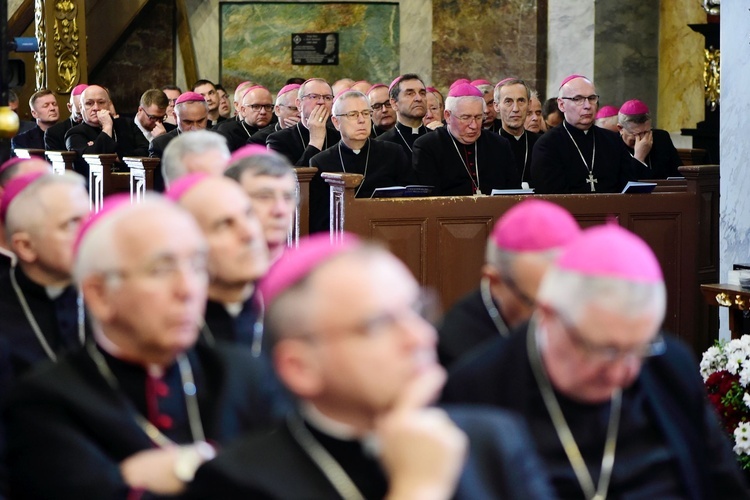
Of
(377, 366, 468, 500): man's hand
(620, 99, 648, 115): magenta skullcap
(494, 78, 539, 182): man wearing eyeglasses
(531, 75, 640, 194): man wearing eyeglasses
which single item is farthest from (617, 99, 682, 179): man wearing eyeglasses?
(377, 366, 468, 500): man's hand

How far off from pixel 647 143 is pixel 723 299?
464cm

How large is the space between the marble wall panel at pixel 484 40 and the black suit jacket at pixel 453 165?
644cm

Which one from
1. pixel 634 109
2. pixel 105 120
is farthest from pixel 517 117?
pixel 105 120

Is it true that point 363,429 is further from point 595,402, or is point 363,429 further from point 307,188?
point 307,188

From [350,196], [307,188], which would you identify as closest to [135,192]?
[307,188]

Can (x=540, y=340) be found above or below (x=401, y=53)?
below

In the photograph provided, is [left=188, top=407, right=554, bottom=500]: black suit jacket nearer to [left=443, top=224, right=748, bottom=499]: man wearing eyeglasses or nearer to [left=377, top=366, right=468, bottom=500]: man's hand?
[left=377, top=366, right=468, bottom=500]: man's hand

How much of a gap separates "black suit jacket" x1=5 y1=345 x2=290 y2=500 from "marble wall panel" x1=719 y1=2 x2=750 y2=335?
17.7 ft

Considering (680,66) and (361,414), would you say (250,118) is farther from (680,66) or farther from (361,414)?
(361,414)

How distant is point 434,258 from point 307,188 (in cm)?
113

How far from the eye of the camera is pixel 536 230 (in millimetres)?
3561

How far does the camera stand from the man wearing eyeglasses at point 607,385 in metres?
2.77

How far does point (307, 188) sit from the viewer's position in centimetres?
893

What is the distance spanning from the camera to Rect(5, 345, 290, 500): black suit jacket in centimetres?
292
